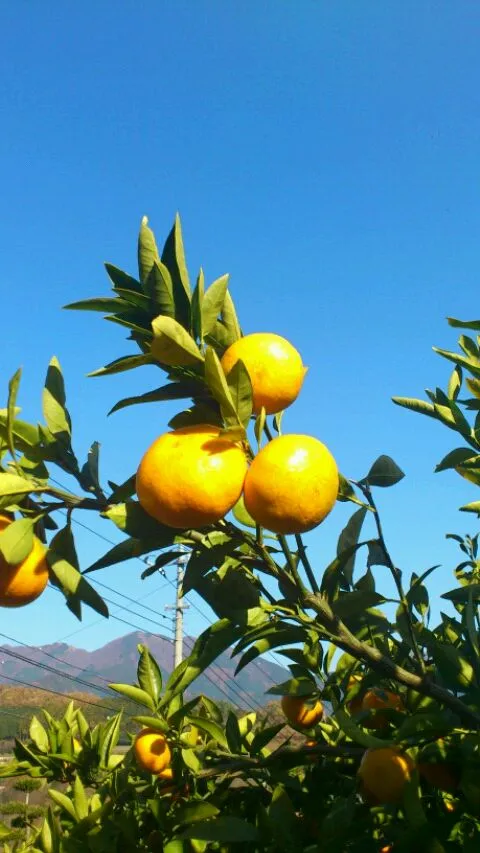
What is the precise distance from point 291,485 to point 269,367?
7.9 inches

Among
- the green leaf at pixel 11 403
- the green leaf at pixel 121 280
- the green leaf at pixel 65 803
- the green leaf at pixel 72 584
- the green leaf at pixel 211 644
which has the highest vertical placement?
the green leaf at pixel 121 280

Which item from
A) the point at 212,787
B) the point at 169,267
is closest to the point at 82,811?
the point at 212,787

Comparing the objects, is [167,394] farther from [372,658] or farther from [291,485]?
[372,658]

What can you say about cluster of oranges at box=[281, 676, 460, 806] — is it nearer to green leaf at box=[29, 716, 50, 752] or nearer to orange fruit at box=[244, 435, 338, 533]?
orange fruit at box=[244, 435, 338, 533]

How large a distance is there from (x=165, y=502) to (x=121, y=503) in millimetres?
159

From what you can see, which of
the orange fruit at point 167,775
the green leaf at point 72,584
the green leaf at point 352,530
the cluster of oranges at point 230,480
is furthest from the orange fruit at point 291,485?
the orange fruit at point 167,775

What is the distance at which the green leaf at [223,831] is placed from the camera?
3.56 ft

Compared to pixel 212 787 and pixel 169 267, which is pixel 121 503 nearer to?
pixel 169 267

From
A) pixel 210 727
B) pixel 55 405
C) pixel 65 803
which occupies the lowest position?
pixel 65 803

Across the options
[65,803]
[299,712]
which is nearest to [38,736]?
[65,803]

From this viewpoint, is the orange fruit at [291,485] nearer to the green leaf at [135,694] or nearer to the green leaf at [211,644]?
the green leaf at [211,644]

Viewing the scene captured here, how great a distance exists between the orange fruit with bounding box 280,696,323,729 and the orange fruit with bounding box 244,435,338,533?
2.75 feet

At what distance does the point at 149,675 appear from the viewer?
148 cm

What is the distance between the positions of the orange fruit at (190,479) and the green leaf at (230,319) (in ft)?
0.75
